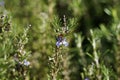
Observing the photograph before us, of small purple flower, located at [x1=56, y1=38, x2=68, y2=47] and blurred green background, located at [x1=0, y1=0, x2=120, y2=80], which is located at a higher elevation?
blurred green background, located at [x1=0, y1=0, x2=120, y2=80]

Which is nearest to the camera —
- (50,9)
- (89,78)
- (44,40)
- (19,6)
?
(89,78)

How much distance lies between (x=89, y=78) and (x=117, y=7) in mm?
1731

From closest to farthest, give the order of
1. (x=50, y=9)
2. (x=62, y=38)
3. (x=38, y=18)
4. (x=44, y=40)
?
(x=62, y=38) < (x=44, y=40) < (x=50, y=9) < (x=38, y=18)

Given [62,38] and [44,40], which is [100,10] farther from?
[62,38]

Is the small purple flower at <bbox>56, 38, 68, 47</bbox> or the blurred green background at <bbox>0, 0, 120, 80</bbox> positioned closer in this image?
the small purple flower at <bbox>56, 38, 68, 47</bbox>

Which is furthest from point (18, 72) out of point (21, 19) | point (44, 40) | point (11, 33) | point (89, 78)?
point (21, 19)

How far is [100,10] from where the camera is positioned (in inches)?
165

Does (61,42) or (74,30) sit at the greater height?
(74,30)

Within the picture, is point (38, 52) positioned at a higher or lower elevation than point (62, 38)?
higher

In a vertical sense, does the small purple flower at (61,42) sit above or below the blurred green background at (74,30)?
below

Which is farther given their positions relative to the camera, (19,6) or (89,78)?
(19,6)

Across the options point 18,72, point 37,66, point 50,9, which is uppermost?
point 50,9

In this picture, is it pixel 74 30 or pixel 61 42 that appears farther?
pixel 74 30

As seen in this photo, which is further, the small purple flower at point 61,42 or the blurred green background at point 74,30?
the blurred green background at point 74,30
